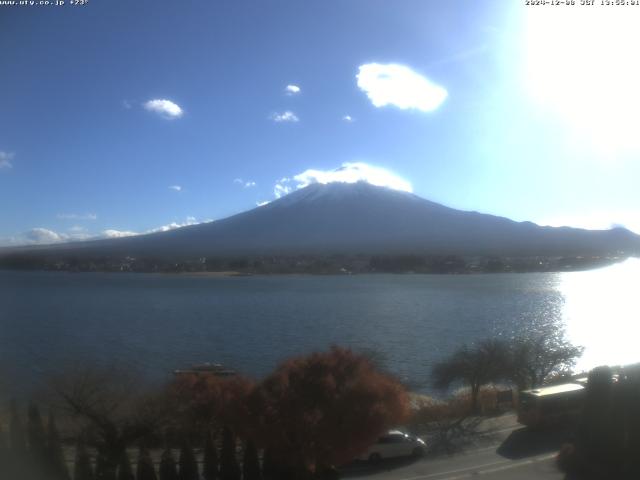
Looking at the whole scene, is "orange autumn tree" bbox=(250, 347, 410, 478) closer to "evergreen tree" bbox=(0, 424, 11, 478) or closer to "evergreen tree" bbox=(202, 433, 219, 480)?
"evergreen tree" bbox=(202, 433, 219, 480)

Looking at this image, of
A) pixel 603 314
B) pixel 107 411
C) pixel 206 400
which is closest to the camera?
pixel 206 400

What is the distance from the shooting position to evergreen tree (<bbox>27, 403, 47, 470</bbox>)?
4.56 m

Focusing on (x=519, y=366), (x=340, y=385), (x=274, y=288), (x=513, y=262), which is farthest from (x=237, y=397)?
(x=513, y=262)

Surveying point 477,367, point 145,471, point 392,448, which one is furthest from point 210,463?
point 477,367

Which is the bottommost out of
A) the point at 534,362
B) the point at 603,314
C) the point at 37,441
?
the point at 603,314

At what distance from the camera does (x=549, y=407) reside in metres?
6.36

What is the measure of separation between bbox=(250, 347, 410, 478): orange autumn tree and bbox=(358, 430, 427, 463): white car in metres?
0.49

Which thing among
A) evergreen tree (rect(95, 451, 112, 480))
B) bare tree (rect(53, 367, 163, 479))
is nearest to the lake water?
bare tree (rect(53, 367, 163, 479))

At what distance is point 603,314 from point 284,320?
36.6 feet

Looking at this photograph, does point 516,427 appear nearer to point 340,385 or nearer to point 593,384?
point 593,384

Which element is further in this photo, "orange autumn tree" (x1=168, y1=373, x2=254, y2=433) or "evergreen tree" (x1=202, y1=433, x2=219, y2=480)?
"orange autumn tree" (x1=168, y1=373, x2=254, y2=433)

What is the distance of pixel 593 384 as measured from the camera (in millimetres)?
5066

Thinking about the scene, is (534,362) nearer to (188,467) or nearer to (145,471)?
(188,467)

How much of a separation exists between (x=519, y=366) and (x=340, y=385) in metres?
4.90
